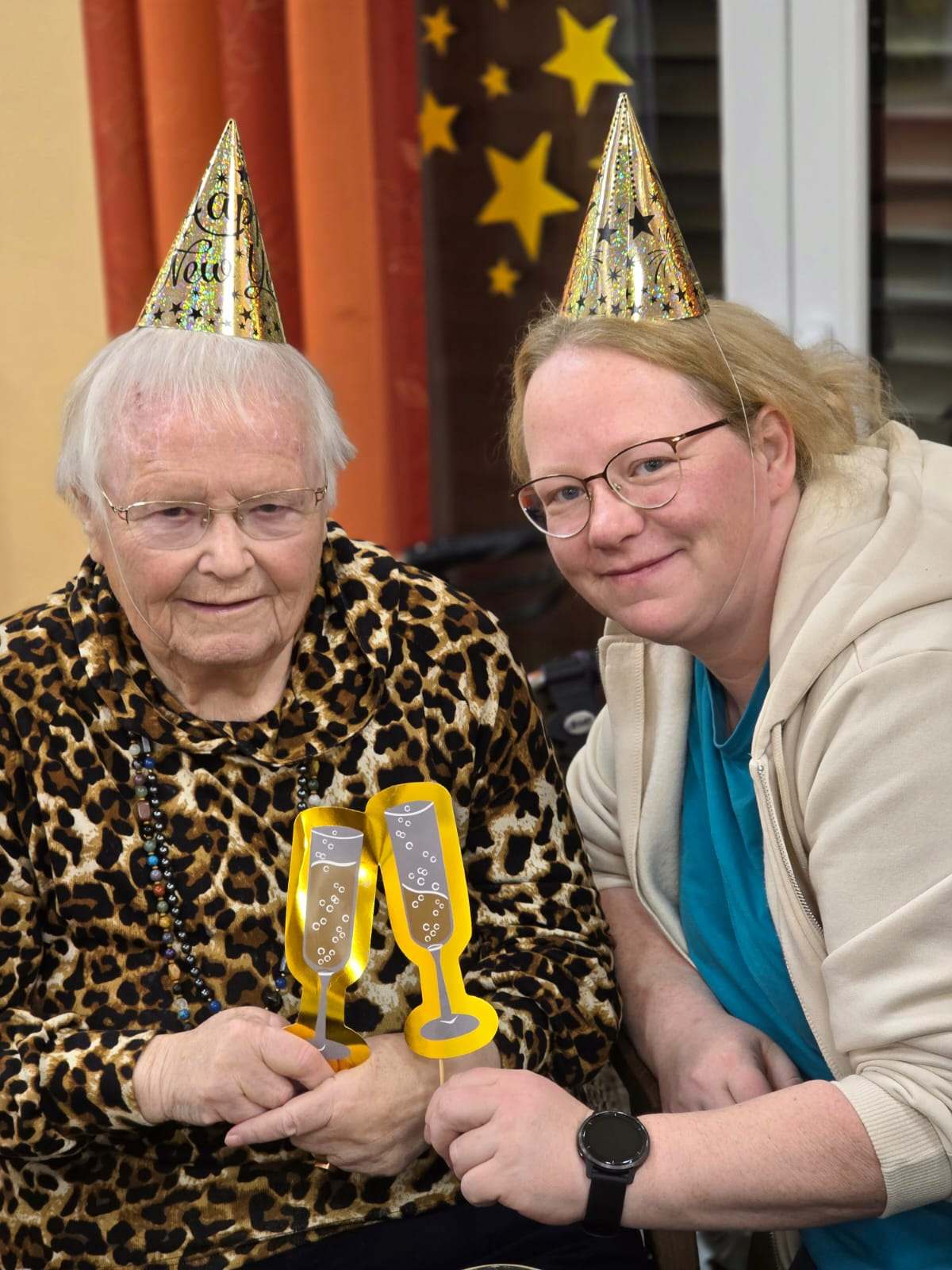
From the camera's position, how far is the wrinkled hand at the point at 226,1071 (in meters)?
1.32

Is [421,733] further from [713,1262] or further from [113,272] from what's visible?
[113,272]

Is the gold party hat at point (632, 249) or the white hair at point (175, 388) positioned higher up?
the gold party hat at point (632, 249)

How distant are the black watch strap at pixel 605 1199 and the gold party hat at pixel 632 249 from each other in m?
0.79

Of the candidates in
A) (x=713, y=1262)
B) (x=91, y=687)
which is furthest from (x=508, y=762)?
(x=713, y=1262)

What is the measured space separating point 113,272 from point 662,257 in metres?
1.77

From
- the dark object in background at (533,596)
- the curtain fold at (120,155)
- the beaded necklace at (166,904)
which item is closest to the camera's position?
the beaded necklace at (166,904)

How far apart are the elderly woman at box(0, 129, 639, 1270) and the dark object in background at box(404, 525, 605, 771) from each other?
0.34m

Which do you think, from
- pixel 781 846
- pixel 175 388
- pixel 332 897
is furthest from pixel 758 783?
pixel 175 388

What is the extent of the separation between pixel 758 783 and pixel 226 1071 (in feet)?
1.85

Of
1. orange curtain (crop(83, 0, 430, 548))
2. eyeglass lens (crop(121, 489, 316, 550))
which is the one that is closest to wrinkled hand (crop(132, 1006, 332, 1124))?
eyeglass lens (crop(121, 489, 316, 550))

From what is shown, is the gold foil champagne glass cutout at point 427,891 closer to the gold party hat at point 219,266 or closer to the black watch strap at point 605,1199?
the black watch strap at point 605,1199

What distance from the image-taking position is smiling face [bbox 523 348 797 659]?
136 cm

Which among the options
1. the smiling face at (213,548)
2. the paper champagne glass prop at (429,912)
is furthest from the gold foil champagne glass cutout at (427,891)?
the smiling face at (213,548)

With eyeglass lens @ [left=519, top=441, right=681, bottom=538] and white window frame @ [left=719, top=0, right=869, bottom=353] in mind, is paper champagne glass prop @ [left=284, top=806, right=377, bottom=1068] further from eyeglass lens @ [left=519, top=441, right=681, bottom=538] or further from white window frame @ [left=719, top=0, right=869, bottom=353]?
white window frame @ [left=719, top=0, right=869, bottom=353]
